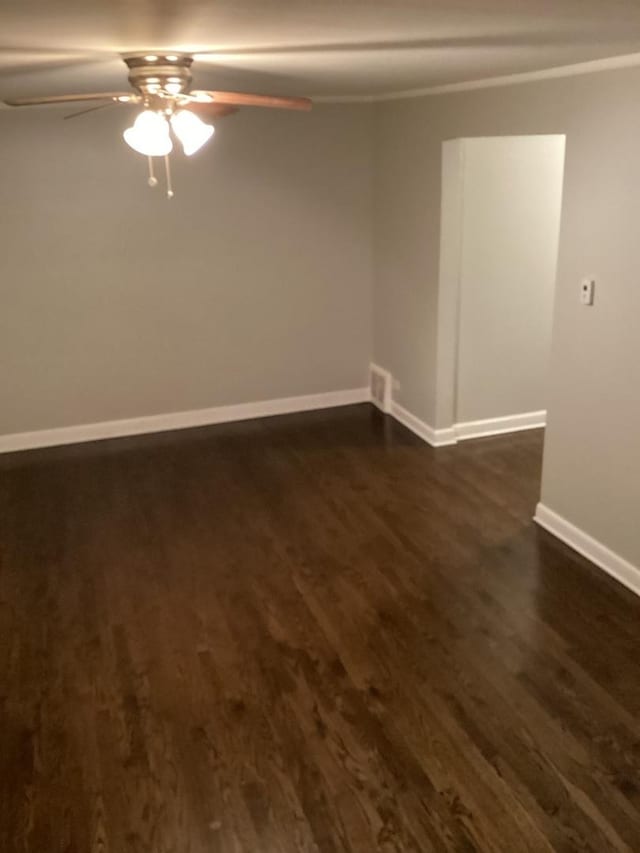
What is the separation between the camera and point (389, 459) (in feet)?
15.9

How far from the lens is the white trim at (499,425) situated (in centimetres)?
506

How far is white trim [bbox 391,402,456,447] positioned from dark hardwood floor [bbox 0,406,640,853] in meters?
0.38

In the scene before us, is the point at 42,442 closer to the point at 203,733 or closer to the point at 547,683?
the point at 203,733

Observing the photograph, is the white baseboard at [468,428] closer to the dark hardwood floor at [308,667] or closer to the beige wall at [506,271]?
the beige wall at [506,271]

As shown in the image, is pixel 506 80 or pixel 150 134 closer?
pixel 150 134

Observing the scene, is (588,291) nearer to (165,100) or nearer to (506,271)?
(506,271)

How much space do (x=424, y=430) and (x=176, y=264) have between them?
197cm

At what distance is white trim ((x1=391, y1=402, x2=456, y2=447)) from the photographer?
16.4 ft

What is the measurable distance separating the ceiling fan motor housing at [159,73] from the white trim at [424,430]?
2928mm

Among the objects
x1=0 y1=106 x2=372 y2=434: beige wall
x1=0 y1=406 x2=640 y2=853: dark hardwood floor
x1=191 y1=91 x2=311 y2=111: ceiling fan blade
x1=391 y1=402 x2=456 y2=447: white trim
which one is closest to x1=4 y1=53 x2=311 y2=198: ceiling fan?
x1=191 y1=91 x2=311 y2=111: ceiling fan blade

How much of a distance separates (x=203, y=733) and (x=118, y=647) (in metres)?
0.64

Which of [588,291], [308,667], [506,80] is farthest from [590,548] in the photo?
[506,80]

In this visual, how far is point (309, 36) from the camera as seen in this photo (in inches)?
77.4

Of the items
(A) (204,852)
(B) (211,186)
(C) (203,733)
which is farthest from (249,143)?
(A) (204,852)
